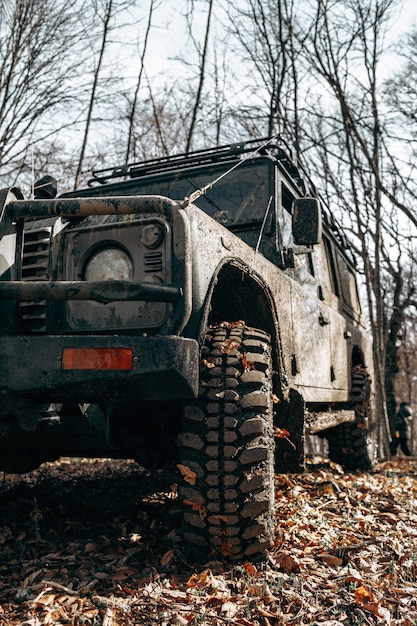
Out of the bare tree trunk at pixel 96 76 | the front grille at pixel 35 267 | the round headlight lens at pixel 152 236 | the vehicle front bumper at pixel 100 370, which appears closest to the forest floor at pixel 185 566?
the vehicle front bumper at pixel 100 370

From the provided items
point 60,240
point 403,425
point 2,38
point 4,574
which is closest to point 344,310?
point 60,240

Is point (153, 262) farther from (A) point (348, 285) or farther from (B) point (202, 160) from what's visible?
(A) point (348, 285)

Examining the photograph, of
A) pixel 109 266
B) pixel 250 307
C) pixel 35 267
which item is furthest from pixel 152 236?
pixel 250 307

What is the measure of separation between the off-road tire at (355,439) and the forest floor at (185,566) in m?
2.04

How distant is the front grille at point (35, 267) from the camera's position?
125 inches

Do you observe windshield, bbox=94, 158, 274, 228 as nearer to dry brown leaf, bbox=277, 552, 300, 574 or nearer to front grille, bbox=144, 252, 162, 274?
front grille, bbox=144, 252, 162, 274

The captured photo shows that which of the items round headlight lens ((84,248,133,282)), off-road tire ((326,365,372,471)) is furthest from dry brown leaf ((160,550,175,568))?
off-road tire ((326,365,372,471))

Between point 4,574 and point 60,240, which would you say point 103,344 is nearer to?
point 60,240

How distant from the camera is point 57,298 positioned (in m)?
2.75

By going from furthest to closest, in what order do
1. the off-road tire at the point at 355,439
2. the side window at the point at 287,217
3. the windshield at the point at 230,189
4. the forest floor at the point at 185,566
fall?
the off-road tire at the point at 355,439
the side window at the point at 287,217
the windshield at the point at 230,189
the forest floor at the point at 185,566

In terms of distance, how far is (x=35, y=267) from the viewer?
10.6 ft

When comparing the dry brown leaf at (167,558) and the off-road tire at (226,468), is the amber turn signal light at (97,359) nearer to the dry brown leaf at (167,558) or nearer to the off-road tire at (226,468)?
the off-road tire at (226,468)

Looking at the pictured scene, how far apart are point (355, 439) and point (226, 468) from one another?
4309 mm

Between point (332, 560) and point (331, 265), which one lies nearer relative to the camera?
point (332, 560)
